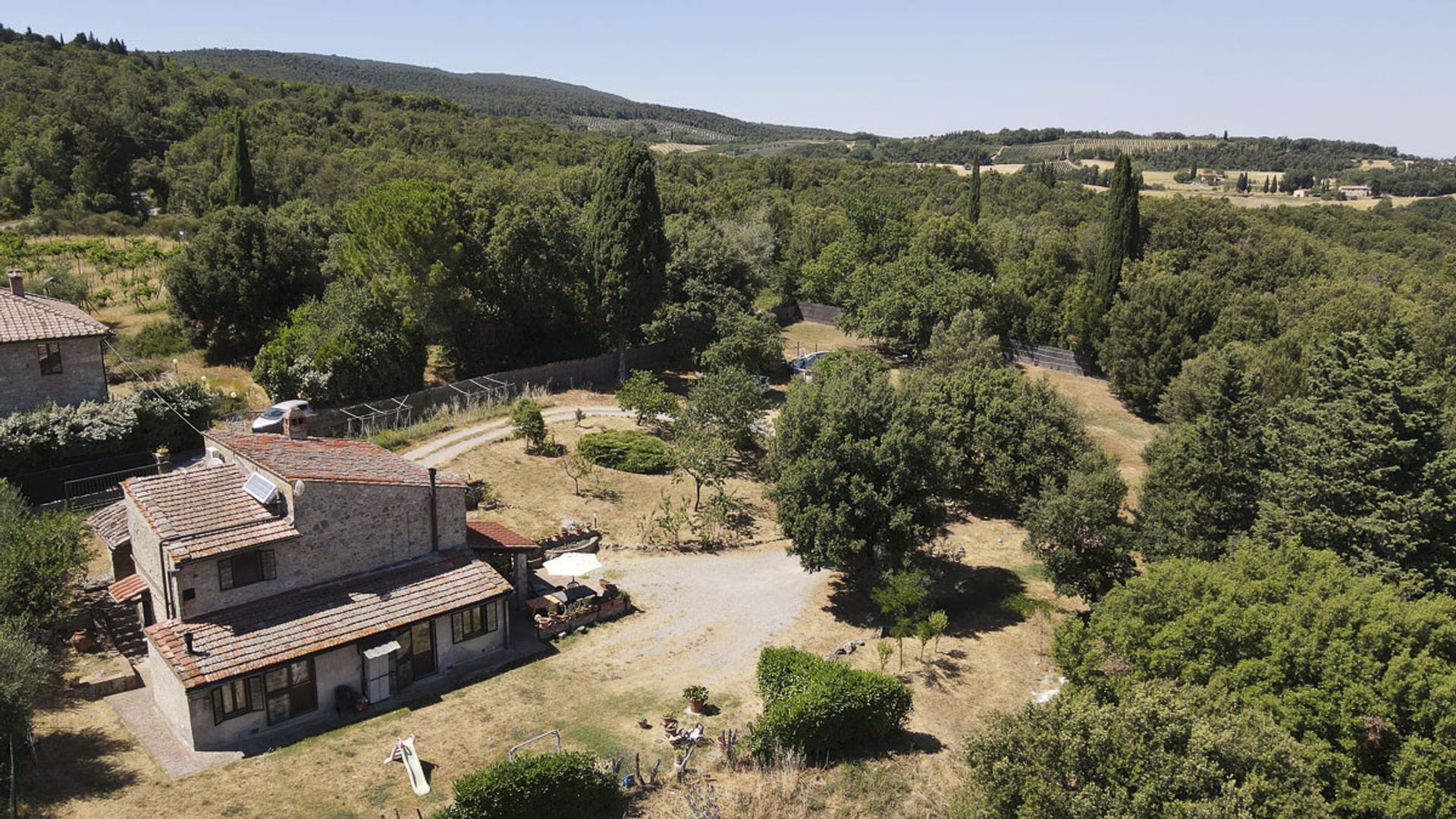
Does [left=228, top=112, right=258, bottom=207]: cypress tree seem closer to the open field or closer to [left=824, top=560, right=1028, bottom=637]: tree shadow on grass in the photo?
[left=824, top=560, right=1028, bottom=637]: tree shadow on grass

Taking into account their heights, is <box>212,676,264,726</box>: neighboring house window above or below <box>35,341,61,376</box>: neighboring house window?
below

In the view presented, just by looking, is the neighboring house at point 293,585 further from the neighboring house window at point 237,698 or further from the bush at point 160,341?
the bush at point 160,341

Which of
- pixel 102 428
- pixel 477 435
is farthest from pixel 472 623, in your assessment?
pixel 102 428

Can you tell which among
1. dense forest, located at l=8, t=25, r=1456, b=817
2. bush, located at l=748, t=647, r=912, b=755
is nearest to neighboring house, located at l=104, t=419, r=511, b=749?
bush, located at l=748, t=647, r=912, b=755

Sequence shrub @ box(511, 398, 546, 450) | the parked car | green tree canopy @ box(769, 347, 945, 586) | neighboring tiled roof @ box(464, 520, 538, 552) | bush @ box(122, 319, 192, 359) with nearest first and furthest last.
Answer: neighboring tiled roof @ box(464, 520, 538, 552), green tree canopy @ box(769, 347, 945, 586), the parked car, shrub @ box(511, 398, 546, 450), bush @ box(122, 319, 192, 359)

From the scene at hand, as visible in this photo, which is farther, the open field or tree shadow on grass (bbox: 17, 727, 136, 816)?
the open field

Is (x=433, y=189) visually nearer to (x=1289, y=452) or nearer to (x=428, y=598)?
(x=428, y=598)

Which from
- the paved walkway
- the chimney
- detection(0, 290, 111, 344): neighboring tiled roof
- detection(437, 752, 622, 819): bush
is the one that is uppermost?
detection(0, 290, 111, 344): neighboring tiled roof
